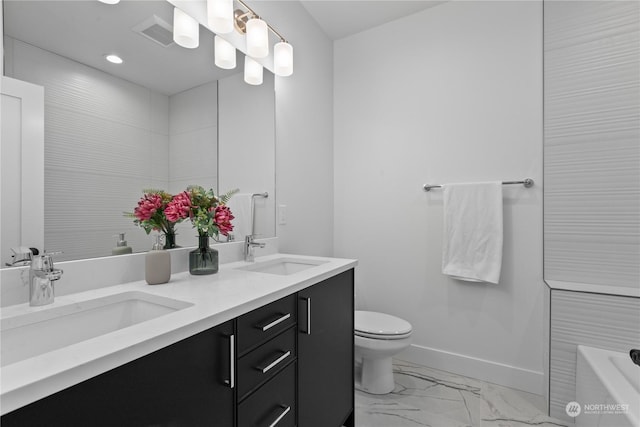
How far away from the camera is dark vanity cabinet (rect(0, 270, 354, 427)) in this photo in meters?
0.55

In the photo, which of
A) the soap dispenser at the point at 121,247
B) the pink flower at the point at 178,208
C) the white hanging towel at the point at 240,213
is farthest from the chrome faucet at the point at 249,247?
the soap dispenser at the point at 121,247

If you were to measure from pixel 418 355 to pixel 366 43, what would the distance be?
2.38 meters

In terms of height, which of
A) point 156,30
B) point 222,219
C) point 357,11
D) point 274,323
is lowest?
point 274,323

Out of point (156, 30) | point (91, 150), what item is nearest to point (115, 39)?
point (156, 30)

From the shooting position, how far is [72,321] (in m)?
0.80

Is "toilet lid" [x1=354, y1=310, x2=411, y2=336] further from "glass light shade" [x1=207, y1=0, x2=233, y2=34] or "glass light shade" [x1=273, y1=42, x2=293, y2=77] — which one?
"glass light shade" [x1=207, y1=0, x2=233, y2=34]

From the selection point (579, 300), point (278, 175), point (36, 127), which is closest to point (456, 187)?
point (579, 300)

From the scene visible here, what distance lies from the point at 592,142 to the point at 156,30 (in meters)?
2.23

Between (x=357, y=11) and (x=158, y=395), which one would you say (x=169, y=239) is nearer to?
(x=158, y=395)

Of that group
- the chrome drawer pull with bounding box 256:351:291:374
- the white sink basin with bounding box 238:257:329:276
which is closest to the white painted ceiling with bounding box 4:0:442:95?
the white sink basin with bounding box 238:257:329:276

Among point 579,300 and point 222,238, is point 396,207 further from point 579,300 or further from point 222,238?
point 222,238

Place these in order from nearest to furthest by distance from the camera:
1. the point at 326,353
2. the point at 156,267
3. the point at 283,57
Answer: the point at 156,267 < the point at 326,353 < the point at 283,57

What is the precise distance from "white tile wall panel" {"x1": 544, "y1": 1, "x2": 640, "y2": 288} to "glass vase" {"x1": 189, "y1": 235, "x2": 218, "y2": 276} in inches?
73.0

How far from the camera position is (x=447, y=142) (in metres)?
2.09
